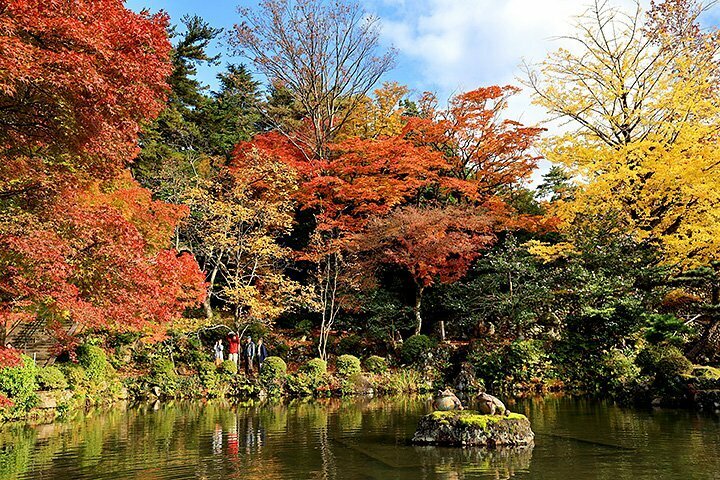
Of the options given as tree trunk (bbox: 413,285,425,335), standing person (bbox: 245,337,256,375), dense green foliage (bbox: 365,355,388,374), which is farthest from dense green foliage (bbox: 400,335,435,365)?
standing person (bbox: 245,337,256,375)

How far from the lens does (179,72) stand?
91.9ft

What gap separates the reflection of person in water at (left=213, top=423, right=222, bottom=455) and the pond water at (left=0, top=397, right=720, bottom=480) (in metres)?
0.02

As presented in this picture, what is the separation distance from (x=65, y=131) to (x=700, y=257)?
16370 mm

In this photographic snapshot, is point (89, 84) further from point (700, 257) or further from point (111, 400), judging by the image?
point (700, 257)

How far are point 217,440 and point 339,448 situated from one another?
2.31 meters

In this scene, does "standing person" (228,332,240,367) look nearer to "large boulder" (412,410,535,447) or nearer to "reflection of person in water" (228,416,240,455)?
"reflection of person in water" (228,416,240,455)

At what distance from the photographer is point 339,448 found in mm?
8570

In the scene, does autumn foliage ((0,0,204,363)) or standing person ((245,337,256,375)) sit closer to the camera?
autumn foliage ((0,0,204,363))

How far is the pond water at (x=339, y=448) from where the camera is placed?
6852 mm

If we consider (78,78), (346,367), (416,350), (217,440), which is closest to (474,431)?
(217,440)

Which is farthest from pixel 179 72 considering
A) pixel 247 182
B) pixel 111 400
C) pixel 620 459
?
pixel 620 459

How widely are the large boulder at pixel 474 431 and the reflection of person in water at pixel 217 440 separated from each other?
2.97m

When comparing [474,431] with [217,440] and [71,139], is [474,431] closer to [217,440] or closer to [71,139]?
[217,440]

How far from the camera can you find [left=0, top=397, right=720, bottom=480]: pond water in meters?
6.85
